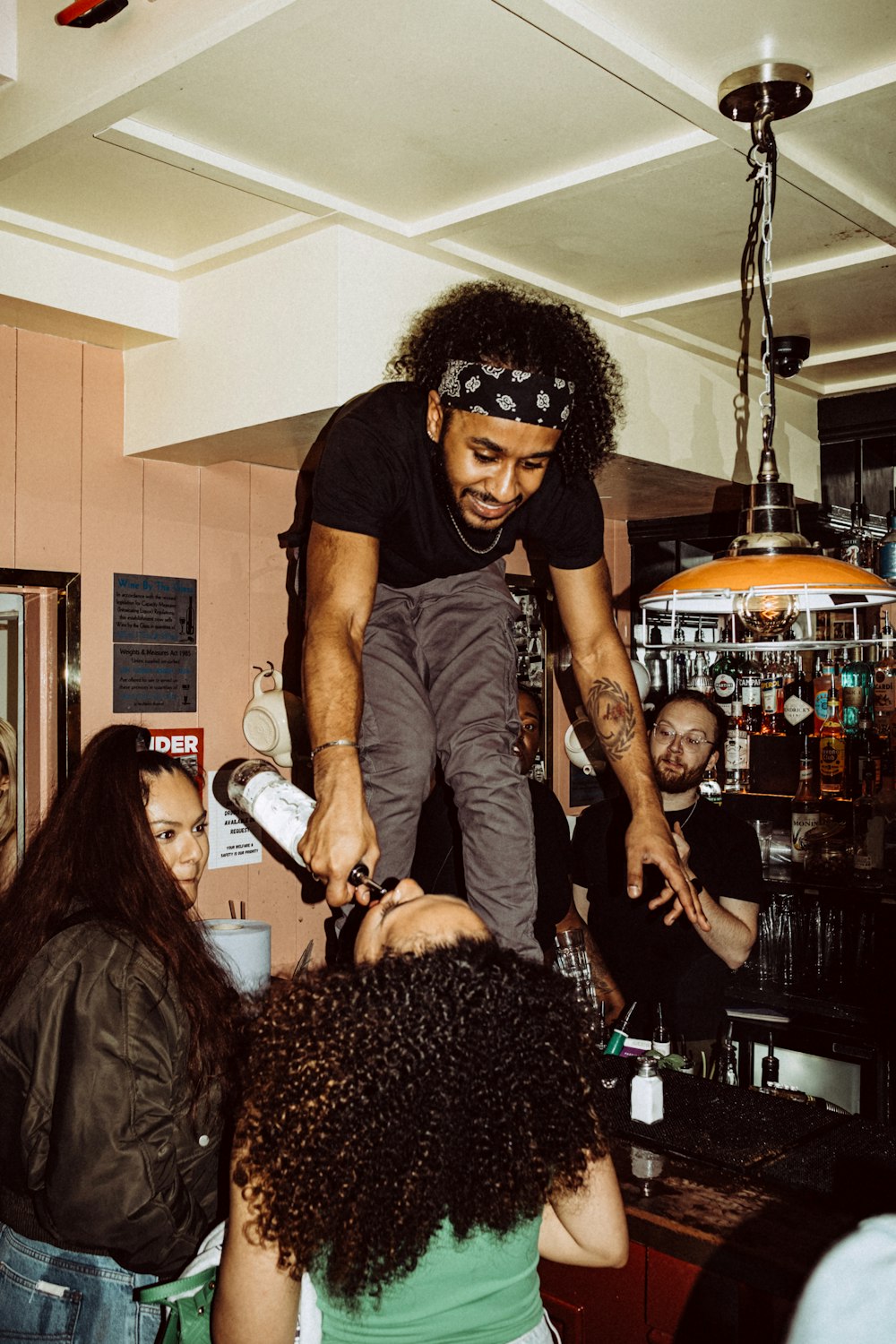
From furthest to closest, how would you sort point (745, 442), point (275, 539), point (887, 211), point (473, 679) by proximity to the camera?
1. point (745, 442)
2. point (275, 539)
3. point (887, 211)
4. point (473, 679)

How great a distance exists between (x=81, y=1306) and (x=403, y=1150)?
857 mm

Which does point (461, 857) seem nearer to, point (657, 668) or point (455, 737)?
point (455, 737)

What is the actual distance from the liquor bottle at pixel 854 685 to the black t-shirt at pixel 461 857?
1.42 m

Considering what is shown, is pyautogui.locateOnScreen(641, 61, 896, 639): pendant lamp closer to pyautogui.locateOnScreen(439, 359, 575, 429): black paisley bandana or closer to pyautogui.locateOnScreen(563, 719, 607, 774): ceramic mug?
pyautogui.locateOnScreen(439, 359, 575, 429): black paisley bandana

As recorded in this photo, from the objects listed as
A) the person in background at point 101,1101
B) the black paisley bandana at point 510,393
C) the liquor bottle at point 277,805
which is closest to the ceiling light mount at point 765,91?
the black paisley bandana at point 510,393

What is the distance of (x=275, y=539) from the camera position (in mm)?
3467

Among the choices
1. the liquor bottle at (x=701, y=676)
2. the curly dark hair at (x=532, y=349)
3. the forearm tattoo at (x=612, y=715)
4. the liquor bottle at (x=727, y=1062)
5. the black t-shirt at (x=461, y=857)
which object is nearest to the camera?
the curly dark hair at (x=532, y=349)

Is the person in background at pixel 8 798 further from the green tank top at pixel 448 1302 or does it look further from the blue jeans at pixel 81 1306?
the green tank top at pixel 448 1302

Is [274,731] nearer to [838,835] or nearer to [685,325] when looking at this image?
[685,325]

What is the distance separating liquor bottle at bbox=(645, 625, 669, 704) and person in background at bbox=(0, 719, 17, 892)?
279 centimetres

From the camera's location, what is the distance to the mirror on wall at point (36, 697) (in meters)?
2.87

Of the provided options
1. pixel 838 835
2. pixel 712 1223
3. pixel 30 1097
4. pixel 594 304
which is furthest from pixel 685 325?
pixel 30 1097

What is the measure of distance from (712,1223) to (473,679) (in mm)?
1025

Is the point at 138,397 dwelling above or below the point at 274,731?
above
